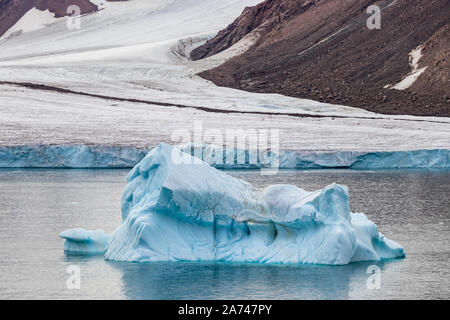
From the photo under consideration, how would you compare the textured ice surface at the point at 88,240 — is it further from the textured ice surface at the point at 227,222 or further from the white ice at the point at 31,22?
the white ice at the point at 31,22

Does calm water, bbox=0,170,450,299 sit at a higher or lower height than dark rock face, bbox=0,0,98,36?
lower

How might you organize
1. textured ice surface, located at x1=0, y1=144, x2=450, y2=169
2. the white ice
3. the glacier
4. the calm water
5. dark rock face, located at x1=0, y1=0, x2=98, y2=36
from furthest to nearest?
1. dark rock face, located at x1=0, y1=0, x2=98, y2=36
2. the white ice
3. textured ice surface, located at x1=0, y1=144, x2=450, y2=169
4. the glacier
5. the calm water

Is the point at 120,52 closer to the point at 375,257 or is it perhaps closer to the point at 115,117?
the point at 115,117

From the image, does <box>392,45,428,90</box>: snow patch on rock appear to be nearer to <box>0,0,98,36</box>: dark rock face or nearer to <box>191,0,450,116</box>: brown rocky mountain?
<box>191,0,450,116</box>: brown rocky mountain

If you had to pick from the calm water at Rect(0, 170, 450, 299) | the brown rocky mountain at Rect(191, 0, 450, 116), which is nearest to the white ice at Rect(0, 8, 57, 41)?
the brown rocky mountain at Rect(191, 0, 450, 116)

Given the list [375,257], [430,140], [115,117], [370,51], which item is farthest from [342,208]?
[370,51]

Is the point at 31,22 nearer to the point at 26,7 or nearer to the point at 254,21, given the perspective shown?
the point at 26,7

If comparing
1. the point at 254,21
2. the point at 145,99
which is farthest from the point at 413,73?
the point at 254,21
